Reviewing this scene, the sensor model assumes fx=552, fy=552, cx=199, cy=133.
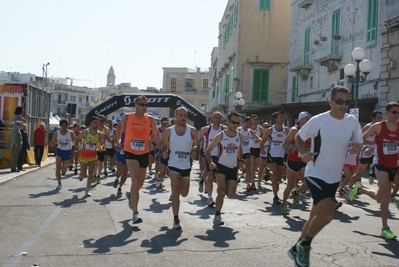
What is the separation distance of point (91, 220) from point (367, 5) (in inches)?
694

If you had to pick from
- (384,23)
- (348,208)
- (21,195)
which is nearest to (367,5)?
(384,23)

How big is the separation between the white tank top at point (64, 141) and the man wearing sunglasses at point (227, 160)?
5351 millimetres

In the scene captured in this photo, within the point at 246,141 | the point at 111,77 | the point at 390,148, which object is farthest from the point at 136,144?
the point at 111,77

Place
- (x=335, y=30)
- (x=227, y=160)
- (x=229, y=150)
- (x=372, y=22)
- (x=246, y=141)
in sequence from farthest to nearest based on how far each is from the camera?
1. (x=335, y=30)
2. (x=372, y=22)
3. (x=246, y=141)
4. (x=229, y=150)
5. (x=227, y=160)

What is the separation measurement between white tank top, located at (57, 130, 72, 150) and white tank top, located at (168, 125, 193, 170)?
5.23 m

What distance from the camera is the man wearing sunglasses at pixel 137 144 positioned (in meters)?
8.57

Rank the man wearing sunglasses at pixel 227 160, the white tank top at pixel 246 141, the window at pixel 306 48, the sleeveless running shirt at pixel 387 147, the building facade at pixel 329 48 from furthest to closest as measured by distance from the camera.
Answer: the window at pixel 306 48 → the building facade at pixel 329 48 → the white tank top at pixel 246 141 → the man wearing sunglasses at pixel 227 160 → the sleeveless running shirt at pixel 387 147

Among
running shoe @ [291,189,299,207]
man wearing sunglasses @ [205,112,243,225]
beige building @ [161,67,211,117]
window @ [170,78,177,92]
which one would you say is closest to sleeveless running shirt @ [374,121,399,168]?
man wearing sunglasses @ [205,112,243,225]

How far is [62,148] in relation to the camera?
1282 cm

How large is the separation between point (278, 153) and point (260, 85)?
28630mm

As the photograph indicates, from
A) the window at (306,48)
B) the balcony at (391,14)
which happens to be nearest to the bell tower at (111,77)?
the window at (306,48)

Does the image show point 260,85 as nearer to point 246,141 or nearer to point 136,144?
point 246,141

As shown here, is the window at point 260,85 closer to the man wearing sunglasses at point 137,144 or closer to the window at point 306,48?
the window at point 306,48

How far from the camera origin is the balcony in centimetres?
1942
